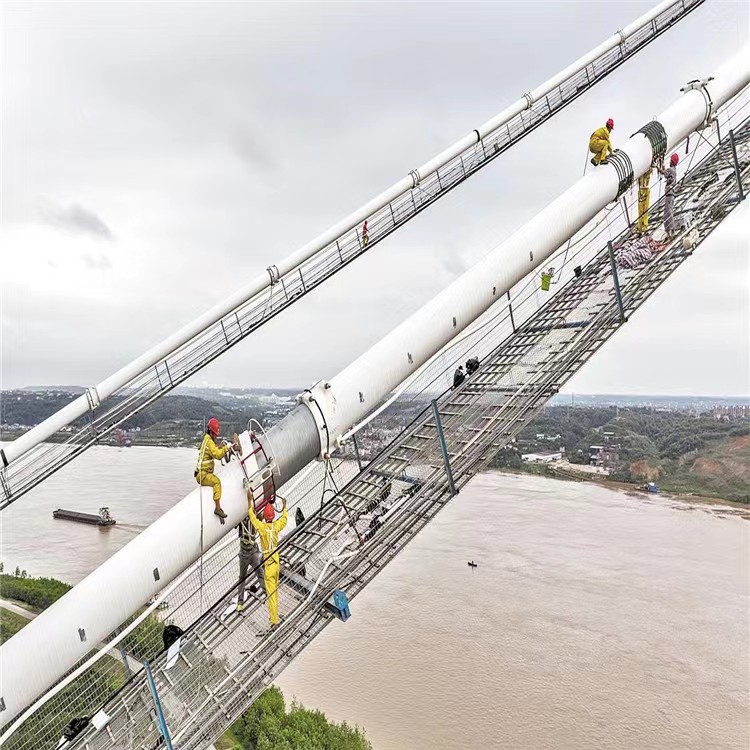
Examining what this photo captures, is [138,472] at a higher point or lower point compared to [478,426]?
lower

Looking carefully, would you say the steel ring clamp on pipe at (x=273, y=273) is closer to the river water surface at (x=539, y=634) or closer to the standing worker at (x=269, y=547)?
the standing worker at (x=269, y=547)

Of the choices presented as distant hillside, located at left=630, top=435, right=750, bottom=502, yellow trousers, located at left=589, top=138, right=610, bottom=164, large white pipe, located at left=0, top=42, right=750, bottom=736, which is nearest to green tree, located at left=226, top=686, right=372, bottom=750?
large white pipe, located at left=0, top=42, right=750, bottom=736

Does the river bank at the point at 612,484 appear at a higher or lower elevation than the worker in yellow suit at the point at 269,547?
lower

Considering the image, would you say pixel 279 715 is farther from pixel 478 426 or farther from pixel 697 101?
pixel 697 101

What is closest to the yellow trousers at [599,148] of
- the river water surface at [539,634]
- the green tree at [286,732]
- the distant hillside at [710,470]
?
the green tree at [286,732]

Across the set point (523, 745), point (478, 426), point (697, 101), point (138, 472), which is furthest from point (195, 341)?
point (138, 472)

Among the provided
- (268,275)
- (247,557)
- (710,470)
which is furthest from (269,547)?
(710,470)
